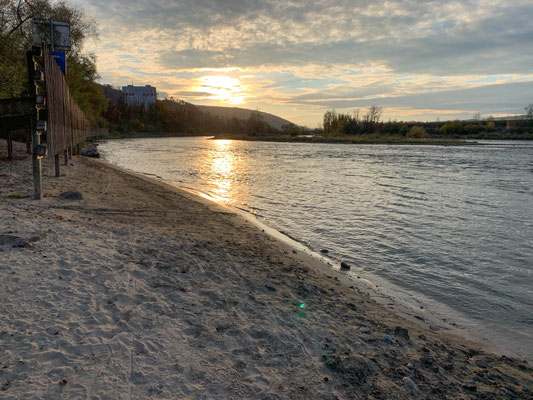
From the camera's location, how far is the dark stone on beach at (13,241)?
5.20m

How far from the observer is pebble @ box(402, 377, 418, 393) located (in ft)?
10.9

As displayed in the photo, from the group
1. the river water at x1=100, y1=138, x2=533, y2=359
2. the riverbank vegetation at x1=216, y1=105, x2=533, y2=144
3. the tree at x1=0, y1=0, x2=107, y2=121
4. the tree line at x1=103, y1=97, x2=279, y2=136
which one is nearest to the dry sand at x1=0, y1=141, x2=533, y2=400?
the river water at x1=100, y1=138, x2=533, y2=359

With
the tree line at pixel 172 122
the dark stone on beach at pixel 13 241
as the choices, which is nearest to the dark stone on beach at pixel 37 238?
the dark stone on beach at pixel 13 241

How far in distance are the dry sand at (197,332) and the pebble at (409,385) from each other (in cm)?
1

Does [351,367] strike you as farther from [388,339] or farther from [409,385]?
[388,339]

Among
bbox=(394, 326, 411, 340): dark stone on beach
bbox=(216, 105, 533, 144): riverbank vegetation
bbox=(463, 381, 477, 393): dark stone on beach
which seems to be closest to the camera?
bbox=(463, 381, 477, 393): dark stone on beach

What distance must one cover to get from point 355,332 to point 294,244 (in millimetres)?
4294

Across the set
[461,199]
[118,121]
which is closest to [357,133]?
[118,121]

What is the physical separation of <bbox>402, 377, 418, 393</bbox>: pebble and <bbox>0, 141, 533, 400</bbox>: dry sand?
0.05 ft

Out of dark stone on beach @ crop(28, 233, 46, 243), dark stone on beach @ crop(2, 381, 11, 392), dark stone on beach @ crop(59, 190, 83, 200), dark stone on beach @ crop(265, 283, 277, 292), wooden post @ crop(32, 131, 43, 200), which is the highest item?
wooden post @ crop(32, 131, 43, 200)

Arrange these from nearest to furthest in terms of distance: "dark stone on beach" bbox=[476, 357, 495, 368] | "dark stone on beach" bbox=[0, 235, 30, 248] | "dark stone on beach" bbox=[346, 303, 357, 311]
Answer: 1. "dark stone on beach" bbox=[476, 357, 495, 368]
2. "dark stone on beach" bbox=[346, 303, 357, 311]
3. "dark stone on beach" bbox=[0, 235, 30, 248]

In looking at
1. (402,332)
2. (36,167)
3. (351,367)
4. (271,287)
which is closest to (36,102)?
(36,167)

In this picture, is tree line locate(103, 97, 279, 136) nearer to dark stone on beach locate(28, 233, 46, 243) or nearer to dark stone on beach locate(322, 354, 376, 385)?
dark stone on beach locate(28, 233, 46, 243)

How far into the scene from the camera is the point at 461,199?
50.7 ft
